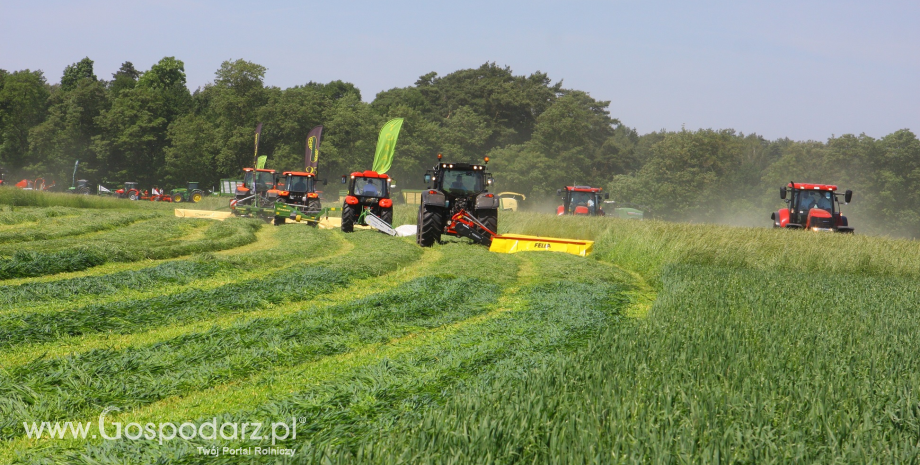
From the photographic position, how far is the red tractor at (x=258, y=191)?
25250mm

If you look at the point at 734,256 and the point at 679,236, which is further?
the point at 679,236

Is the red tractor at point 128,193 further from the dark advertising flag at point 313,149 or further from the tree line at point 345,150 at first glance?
the dark advertising flag at point 313,149

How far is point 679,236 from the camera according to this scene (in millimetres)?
15641

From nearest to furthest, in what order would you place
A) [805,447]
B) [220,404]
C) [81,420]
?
[805,447] → [81,420] → [220,404]

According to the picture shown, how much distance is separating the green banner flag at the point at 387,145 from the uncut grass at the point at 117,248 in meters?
7.08

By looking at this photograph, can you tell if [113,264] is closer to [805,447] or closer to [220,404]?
[220,404]

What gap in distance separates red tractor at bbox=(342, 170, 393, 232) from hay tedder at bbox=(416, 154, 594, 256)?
9.82ft

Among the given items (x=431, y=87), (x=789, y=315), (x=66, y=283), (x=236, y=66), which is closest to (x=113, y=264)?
(x=66, y=283)

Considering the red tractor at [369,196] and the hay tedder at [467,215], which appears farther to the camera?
the red tractor at [369,196]

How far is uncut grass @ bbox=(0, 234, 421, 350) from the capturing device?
620cm

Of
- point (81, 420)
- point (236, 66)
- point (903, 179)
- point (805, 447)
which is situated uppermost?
point (236, 66)

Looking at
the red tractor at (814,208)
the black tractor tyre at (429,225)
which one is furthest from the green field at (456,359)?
the red tractor at (814,208)

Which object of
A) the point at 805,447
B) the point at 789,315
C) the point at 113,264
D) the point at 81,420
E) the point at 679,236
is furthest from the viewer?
the point at 679,236

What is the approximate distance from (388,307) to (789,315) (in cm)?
429
